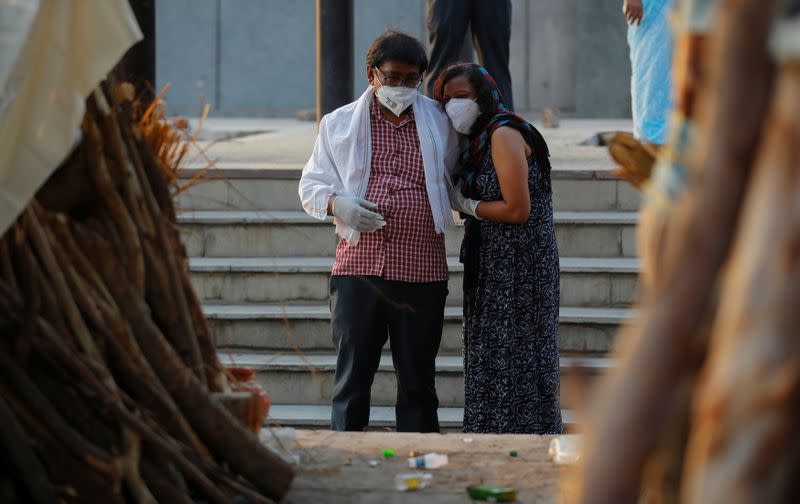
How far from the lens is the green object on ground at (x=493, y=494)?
2740mm

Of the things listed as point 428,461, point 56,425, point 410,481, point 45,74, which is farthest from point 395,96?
point 56,425

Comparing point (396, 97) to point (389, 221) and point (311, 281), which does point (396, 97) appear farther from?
point (311, 281)

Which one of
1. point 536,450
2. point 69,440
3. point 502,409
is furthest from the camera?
point 502,409

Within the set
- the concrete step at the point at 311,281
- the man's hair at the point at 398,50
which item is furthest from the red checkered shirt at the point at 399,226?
the concrete step at the point at 311,281

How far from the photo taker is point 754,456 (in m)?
1.04

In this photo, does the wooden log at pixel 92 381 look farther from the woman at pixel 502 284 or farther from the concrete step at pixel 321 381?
the concrete step at pixel 321 381

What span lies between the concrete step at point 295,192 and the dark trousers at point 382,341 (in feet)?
6.81

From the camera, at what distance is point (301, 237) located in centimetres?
636

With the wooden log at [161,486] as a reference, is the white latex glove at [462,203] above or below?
above

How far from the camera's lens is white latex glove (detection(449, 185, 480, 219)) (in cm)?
446

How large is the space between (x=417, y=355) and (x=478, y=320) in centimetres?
24

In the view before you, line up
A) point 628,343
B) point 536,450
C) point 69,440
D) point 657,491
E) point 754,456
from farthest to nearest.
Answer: point 536,450
point 69,440
point 657,491
point 628,343
point 754,456

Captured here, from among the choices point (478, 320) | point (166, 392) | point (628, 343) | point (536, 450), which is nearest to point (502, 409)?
point (478, 320)

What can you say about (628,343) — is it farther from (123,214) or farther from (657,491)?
(123,214)
